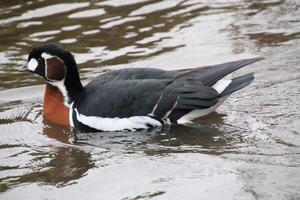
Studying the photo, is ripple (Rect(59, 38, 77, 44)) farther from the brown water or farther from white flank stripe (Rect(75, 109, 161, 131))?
white flank stripe (Rect(75, 109, 161, 131))

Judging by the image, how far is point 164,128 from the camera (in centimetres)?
855

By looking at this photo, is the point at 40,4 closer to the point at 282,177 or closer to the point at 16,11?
the point at 16,11

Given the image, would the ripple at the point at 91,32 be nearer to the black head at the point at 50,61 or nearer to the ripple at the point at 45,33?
the ripple at the point at 45,33

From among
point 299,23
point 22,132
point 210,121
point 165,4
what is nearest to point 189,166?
point 210,121

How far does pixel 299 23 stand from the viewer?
1159 centimetres

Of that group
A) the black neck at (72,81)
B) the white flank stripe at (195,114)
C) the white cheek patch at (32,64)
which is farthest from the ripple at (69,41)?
the white flank stripe at (195,114)

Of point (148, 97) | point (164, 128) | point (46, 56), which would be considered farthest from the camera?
point (46, 56)

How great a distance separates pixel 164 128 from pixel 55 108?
53.7 inches

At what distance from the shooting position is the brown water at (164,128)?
694 cm

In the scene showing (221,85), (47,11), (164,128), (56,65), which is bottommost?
(164,128)

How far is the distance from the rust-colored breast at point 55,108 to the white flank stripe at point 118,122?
0.55 metres

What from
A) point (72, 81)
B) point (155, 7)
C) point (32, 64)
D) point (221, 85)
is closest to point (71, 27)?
point (155, 7)

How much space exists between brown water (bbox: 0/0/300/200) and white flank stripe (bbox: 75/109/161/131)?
8 cm

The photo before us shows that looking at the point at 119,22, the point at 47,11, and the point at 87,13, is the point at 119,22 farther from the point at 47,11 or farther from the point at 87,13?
the point at 47,11
